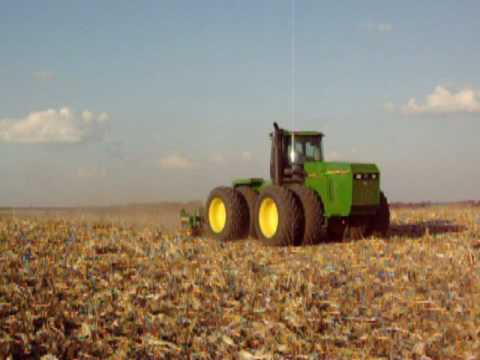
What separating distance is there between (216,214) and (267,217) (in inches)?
81.8

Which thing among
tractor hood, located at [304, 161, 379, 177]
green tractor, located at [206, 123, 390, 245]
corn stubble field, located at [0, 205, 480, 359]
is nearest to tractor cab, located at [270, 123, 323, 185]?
green tractor, located at [206, 123, 390, 245]

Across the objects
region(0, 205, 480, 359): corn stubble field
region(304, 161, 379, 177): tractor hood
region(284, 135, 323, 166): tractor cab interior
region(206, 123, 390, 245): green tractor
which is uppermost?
region(284, 135, 323, 166): tractor cab interior

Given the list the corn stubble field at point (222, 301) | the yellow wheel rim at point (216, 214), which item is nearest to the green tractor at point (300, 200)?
the yellow wheel rim at point (216, 214)

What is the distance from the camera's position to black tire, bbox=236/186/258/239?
13.3 meters

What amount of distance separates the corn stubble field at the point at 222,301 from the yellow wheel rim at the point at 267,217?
2.00 m

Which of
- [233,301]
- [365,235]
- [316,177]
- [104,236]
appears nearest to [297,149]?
[316,177]

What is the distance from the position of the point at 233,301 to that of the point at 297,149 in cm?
679

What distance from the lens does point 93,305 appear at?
6.53 metres

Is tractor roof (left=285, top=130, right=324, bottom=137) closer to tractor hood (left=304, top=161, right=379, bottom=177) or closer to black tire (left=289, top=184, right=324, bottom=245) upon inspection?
tractor hood (left=304, top=161, right=379, bottom=177)

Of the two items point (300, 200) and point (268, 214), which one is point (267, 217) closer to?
point (268, 214)

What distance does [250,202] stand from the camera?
1362cm

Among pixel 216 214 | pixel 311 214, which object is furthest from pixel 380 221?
pixel 216 214

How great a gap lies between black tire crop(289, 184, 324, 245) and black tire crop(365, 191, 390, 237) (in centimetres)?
193

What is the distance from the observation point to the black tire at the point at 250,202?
43.7 ft
